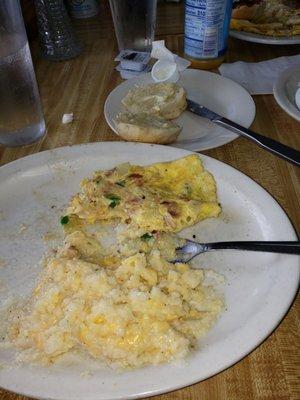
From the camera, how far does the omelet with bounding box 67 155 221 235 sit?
84 centimetres

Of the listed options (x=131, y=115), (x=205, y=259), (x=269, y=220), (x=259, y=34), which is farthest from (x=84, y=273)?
(x=259, y=34)

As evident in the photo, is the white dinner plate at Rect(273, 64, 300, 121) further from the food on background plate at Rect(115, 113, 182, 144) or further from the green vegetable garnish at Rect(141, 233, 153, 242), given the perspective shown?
the green vegetable garnish at Rect(141, 233, 153, 242)

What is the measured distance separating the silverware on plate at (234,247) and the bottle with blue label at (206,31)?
0.84 m

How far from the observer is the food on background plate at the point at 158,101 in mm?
1172

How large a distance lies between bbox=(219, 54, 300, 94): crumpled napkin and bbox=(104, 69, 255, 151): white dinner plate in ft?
0.33

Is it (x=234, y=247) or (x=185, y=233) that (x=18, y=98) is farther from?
(x=234, y=247)

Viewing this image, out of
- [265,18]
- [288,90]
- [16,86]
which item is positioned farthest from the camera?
[265,18]

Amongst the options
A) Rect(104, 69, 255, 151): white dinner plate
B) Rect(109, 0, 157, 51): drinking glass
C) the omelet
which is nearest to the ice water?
Rect(104, 69, 255, 151): white dinner plate

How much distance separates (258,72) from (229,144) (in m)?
0.46

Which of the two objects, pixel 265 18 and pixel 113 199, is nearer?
pixel 113 199

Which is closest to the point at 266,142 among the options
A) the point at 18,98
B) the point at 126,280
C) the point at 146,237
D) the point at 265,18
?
the point at 146,237

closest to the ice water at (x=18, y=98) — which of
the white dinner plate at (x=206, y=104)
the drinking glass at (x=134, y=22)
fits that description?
the white dinner plate at (x=206, y=104)

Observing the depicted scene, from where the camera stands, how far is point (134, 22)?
153 cm

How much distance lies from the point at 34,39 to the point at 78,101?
66 cm
